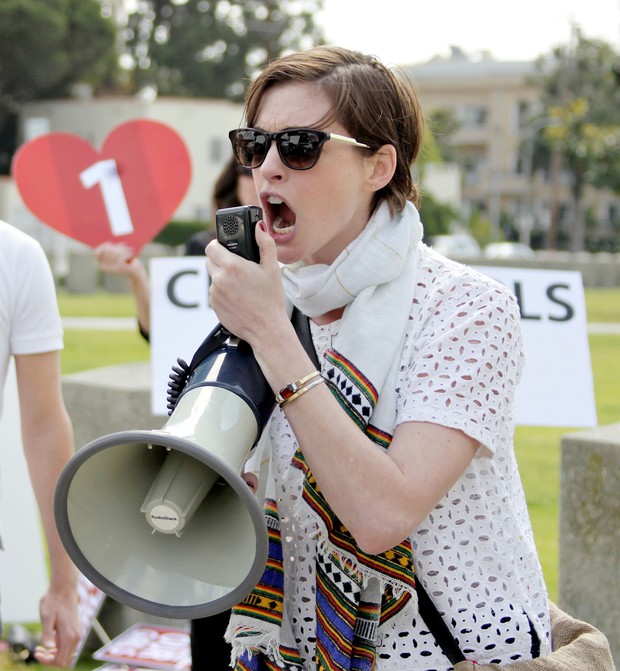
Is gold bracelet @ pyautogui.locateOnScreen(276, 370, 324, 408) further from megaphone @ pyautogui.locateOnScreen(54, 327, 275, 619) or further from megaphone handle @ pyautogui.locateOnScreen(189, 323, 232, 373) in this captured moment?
megaphone handle @ pyautogui.locateOnScreen(189, 323, 232, 373)

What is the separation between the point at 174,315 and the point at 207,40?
56983 millimetres

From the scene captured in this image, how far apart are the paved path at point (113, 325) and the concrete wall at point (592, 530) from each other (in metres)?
11.0

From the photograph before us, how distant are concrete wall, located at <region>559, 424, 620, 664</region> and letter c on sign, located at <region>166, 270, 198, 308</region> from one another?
1.52 meters

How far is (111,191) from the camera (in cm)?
450

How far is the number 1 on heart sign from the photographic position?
437cm

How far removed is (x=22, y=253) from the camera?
2232mm

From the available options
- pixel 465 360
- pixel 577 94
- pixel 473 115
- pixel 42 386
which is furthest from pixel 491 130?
pixel 465 360

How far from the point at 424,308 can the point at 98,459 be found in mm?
580

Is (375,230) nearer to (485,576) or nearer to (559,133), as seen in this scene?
(485,576)

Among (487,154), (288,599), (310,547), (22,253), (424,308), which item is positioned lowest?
(487,154)

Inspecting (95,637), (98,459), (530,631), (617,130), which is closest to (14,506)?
(95,637)

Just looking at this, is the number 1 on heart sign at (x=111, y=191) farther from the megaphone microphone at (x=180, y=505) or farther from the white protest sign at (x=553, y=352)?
the megaphone microphone at (x=180, y=505)

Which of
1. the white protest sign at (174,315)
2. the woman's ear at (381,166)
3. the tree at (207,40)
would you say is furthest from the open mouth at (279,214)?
the tree at (207,40)

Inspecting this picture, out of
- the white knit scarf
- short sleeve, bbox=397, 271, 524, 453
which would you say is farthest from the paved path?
short sleeve, bbox=397, 271, 524, 453
